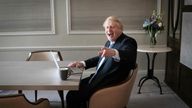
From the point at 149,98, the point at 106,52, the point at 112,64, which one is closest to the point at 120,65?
the point at 112,64

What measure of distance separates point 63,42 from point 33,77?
2.27m

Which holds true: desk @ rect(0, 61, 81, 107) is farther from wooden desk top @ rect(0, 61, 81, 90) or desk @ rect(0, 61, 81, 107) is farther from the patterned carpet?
the patterned carpet

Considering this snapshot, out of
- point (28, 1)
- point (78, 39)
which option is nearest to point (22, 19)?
point (28, 1)

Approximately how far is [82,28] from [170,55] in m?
1.52

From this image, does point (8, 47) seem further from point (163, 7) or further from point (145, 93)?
point (163, 7)

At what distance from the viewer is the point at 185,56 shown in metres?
3.33

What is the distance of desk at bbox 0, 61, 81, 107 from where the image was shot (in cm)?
205

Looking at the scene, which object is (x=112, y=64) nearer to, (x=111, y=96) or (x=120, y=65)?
(x=120, y=65)

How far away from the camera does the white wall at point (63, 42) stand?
4.44m

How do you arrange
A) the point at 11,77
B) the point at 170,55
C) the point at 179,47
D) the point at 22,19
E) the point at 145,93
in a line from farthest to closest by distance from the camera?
1. the point at 22,19
2. the point at 170,55
3. the point at 145,93
4. the point at 179,47
5. the point at 11,77

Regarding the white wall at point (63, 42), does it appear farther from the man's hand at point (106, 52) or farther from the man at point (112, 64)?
the man's hand at point (106, 52)

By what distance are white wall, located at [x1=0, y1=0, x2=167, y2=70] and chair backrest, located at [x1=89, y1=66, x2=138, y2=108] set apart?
220 centimetres

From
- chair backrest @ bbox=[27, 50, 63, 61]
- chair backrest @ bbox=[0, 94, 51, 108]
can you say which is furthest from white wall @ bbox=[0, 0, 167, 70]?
chair backrest @ bbox=[0, 94, 51, 108]

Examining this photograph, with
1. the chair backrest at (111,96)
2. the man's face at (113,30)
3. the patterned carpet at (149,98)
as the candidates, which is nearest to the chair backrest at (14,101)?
the chair backrest at (111,96)
